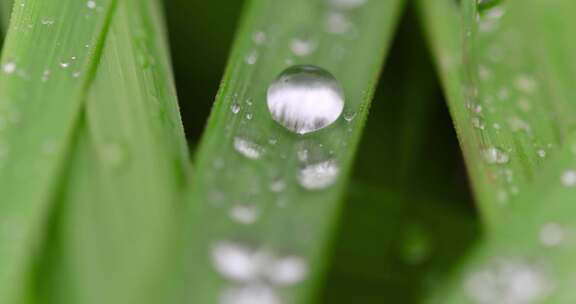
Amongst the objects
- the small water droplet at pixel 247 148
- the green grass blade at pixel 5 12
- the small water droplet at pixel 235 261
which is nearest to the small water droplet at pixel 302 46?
the small water droplet at pixel 247 148

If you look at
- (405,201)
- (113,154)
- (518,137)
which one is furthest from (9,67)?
(405,201)

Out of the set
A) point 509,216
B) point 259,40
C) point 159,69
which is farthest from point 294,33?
point 509,216

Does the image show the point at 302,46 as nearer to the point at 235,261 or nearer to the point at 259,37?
the point at 259,37

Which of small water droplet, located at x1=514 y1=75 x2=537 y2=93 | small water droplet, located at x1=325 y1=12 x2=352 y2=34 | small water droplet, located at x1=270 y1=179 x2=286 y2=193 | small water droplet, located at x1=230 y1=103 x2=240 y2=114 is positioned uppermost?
small water droplet, located at x1=325 y1=12 x2=352 y2=34

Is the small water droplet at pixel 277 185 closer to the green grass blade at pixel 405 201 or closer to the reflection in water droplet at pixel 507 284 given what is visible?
the reflection in water droplet at pixel 507 284

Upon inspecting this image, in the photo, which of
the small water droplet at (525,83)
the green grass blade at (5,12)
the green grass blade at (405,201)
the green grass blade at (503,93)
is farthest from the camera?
the green grass blade at (405,201)

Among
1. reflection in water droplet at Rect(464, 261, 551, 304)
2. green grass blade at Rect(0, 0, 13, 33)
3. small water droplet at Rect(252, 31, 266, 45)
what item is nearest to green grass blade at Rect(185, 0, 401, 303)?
small water droplet at Rect(252, 31, 266, 45)

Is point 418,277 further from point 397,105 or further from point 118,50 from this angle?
point 118,50

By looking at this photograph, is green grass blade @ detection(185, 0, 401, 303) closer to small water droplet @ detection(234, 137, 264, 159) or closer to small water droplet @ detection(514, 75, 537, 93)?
small water droplet @ detection(234, 137, 264, 159)
